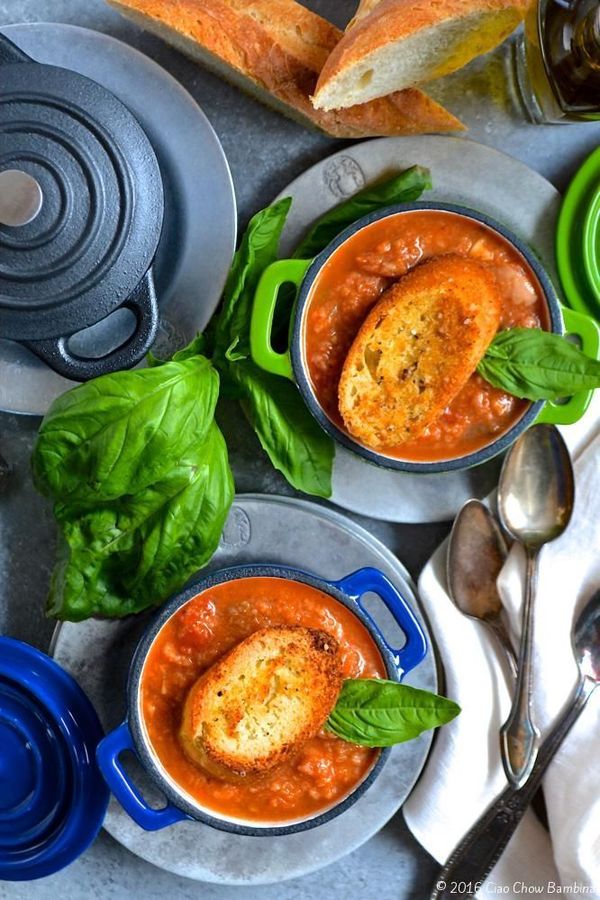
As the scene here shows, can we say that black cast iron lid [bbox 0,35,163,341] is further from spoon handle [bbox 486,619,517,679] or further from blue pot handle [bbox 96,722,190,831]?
spoon handle [bbox 486,619,517,679]

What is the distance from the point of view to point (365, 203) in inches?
61.6

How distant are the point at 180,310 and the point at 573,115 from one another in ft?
2.54

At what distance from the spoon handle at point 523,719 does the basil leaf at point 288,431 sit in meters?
0.41

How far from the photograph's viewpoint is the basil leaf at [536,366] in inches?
→ 54.4

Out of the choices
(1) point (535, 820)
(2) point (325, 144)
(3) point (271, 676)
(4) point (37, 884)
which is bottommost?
(4) point (37, 884)

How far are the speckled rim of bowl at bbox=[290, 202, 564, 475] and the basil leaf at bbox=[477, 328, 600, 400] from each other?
5cm

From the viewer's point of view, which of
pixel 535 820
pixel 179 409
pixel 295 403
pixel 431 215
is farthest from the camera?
pixel 535 820

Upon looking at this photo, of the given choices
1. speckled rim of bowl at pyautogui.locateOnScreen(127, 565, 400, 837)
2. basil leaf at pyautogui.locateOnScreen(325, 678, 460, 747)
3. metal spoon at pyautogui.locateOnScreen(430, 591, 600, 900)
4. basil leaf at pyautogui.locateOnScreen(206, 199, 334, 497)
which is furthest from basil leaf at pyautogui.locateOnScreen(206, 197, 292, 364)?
metal spoon at pyautogui.locateOnScreen(430, 591, 600, 900)

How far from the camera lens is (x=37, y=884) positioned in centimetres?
174

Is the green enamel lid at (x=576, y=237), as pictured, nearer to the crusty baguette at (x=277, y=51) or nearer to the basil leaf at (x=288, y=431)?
the crusty baguette at (x=277, y=51)

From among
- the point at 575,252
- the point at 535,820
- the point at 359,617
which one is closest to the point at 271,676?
the point at 359,617

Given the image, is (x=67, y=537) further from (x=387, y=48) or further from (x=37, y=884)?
(x=387, y=48)

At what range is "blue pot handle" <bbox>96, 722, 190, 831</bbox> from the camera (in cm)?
149

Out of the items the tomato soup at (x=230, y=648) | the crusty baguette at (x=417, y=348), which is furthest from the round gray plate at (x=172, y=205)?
the tomato soup at (x=230, y=648)
